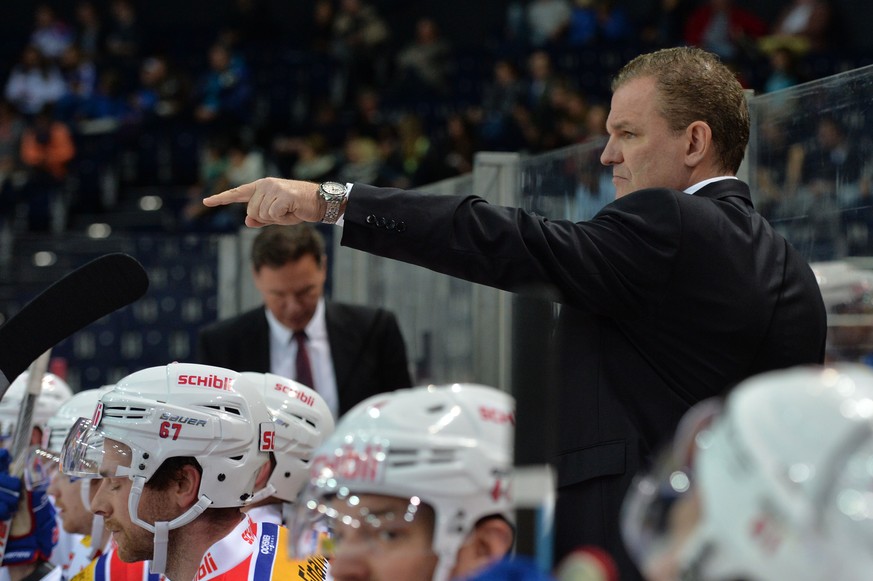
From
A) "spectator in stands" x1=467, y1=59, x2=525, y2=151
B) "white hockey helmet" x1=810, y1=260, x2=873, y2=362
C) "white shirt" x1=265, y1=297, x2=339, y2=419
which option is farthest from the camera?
"spectator in stands" x1=467, y1=59, x2=525, y2=151

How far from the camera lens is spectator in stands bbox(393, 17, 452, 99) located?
1252cm

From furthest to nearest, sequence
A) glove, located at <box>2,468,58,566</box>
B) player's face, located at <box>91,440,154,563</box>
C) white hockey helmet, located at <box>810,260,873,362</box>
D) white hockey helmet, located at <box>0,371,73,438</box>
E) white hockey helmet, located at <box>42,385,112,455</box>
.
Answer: white hockey helmet, located at <box>0,371,73,438</box>, white hockey helmet, located at <box>42,385,112,455</box>, glove, located at <box>2,468,58,566</box>, white hockey helmet, located at <box>810,260,873,362</box>, player's face, located at <box>91,440,154,563</box>

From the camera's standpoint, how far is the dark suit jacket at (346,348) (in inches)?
190

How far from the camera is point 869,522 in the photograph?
1.19m

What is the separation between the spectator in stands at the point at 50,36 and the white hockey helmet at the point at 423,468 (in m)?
13.1

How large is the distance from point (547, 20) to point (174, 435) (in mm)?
10178

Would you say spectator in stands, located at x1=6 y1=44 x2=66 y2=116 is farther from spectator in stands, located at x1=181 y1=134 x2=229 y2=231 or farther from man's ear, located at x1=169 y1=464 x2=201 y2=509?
man's ear, located at x1=169 y1=464 x2=201 y2=509

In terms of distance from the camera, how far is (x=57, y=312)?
292cm

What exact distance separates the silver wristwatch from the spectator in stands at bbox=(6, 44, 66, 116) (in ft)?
A: 38.8

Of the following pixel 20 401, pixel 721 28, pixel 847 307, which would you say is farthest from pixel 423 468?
pixel 721 28

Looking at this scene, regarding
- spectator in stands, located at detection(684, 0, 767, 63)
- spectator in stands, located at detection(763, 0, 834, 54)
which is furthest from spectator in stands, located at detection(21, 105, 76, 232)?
spectator in stands, located at detection(763, 0, 834, 54)

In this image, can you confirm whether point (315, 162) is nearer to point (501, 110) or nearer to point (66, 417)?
point (501, 110)

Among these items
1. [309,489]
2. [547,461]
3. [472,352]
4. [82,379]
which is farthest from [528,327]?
[82,379]

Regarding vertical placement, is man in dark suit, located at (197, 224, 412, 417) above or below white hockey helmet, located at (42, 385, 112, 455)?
above
